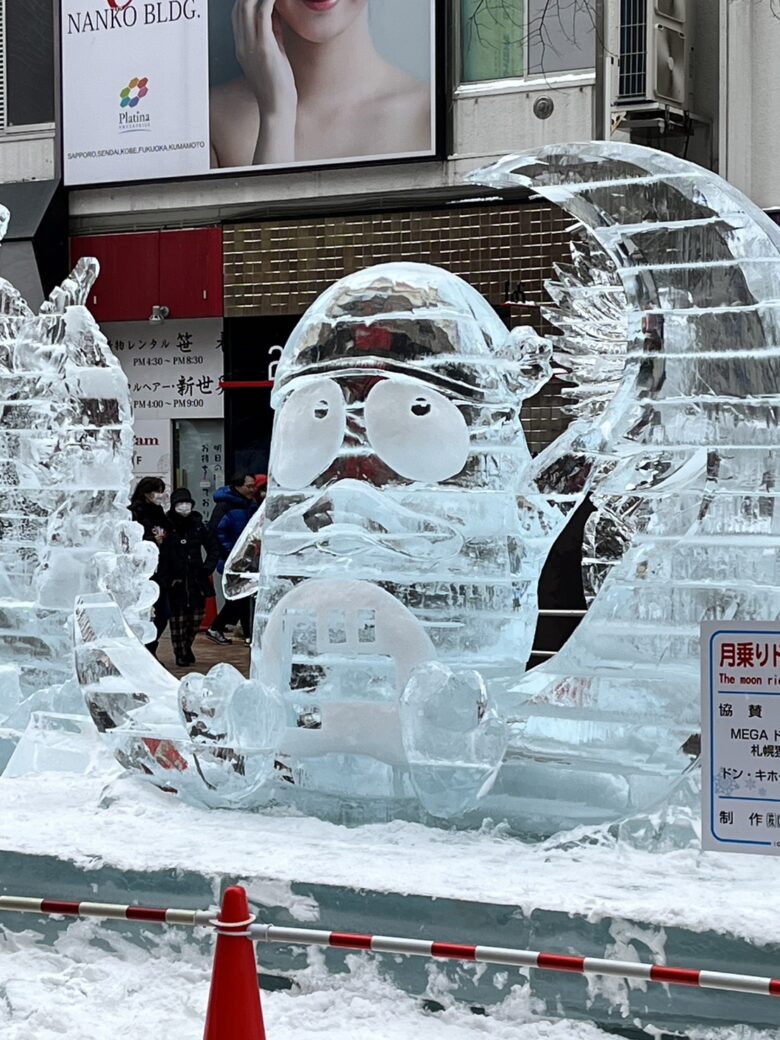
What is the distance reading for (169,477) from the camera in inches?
590

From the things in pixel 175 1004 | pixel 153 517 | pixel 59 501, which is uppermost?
pixel 59 501

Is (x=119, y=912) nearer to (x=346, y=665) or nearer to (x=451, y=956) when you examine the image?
(x=451, y=956)

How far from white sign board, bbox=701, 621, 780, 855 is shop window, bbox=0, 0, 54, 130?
12.4 m

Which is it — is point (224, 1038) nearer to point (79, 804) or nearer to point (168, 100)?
point (79, 804)

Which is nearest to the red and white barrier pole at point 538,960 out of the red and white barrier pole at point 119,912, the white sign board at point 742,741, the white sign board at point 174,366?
the red and white barrier pole at point 119,912

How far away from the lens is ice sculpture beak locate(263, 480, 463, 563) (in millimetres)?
5395

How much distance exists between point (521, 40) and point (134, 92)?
146 inches

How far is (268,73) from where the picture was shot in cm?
1416

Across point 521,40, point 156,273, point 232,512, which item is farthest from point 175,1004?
point 156,273

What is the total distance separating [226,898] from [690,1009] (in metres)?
1.20

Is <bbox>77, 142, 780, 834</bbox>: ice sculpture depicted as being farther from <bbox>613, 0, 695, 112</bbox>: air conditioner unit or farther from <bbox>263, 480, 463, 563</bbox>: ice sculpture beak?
<bbox>613, 0, 695, 112</bbox>: air conditioner unit

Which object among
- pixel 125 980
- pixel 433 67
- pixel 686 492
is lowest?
pixel 125 980

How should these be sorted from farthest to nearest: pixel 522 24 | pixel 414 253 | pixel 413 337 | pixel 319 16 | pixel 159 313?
1. pixel 159 313
2. pixel 319 16
3. pixel 414 253
4. pixel 522 24
5. pixel 413 337

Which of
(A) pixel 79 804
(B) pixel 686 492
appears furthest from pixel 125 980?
(B) pixel 686 492
